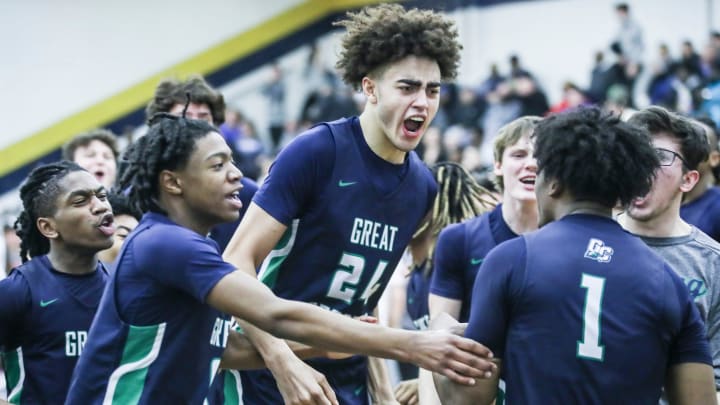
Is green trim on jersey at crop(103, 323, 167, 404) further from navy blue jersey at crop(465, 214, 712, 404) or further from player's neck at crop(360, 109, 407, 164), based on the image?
player's neck at crop(360, 109, 407, 164)

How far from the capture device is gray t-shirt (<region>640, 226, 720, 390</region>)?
5094 millimetres

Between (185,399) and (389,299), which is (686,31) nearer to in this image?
(389,299)

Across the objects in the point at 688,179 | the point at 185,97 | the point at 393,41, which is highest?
the point at 185,97

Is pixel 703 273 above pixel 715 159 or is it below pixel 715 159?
below

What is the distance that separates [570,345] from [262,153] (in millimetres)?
16497

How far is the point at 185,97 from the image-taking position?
720 centimetres

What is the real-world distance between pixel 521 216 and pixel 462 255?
1.28ft

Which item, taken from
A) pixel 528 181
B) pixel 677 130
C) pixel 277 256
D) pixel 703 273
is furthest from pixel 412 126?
pixel 703 273

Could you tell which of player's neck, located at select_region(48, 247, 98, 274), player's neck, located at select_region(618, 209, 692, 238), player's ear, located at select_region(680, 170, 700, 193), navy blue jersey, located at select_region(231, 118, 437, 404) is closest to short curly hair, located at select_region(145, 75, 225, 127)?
player's neck, located at select_region(48, 247, 98, 274)

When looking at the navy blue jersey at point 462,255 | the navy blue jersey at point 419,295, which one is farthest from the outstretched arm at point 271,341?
the navy blue jersey at point 419,295

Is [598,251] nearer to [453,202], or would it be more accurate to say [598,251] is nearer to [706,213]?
[706,213]

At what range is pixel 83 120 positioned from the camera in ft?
68.8

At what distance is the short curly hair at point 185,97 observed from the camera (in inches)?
285

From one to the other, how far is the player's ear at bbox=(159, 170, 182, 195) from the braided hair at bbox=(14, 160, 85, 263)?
113cm
